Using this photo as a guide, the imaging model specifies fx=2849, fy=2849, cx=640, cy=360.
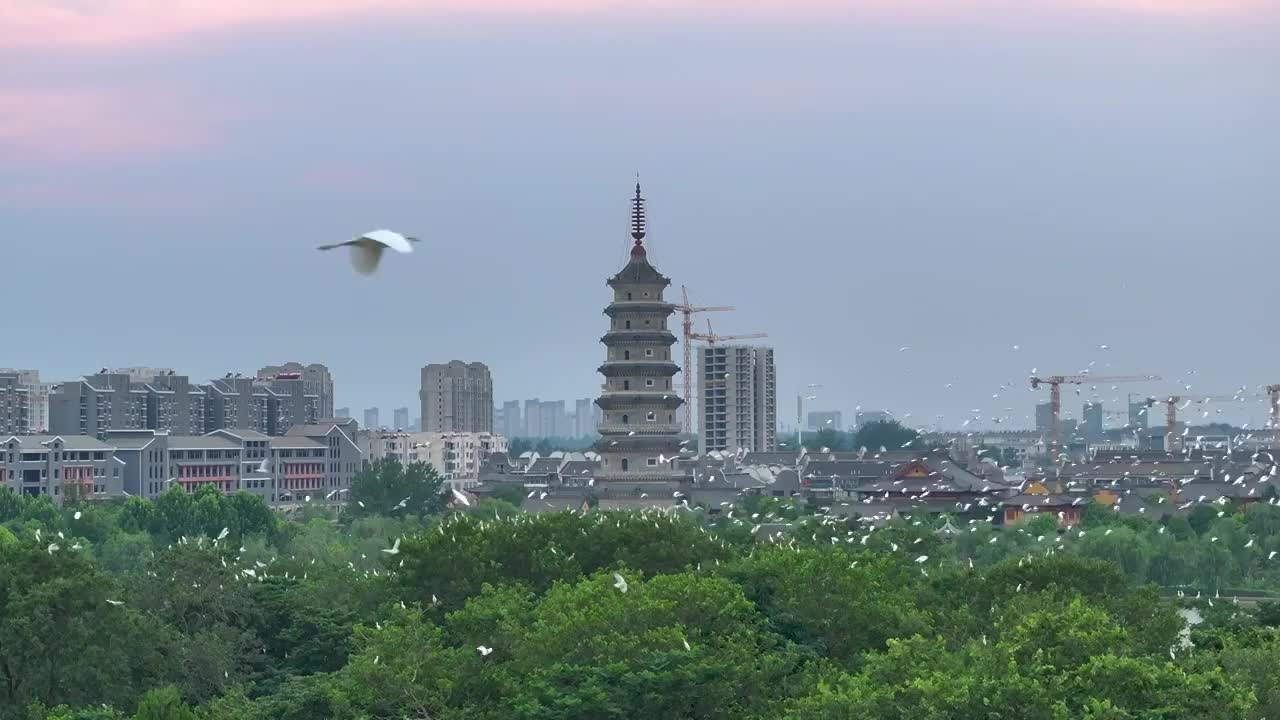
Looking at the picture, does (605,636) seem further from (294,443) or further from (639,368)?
(294,443)

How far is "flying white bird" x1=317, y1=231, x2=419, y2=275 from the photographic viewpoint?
30.0 m

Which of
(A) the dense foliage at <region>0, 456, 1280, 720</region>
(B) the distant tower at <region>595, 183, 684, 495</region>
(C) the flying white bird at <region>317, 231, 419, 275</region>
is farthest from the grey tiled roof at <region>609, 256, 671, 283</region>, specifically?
(C) the flying white bird at <region>317, 231, 419, 275</region>

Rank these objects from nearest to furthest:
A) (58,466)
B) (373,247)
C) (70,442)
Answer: (373,247)
(58,466)
(70,442)

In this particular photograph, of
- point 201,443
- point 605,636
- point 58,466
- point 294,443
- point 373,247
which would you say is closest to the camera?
point 373,247

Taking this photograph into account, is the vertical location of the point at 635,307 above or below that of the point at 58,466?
above

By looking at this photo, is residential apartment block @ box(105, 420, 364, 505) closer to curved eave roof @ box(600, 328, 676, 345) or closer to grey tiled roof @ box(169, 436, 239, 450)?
grey tiled roof @ box(169, 436, 239, 450)

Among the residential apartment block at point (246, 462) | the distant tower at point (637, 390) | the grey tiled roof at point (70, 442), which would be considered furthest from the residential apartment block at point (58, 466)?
the distant tower at point (637, 390)

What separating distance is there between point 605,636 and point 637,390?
68.3 m

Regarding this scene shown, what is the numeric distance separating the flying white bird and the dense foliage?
49.5ft

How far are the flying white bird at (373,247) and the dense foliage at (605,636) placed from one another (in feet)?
49.5

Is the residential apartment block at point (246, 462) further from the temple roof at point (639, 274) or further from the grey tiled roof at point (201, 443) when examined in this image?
the temple roof at point (639, 274)

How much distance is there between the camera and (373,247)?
30.2 metres

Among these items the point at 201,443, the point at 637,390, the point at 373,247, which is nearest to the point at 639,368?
the point at 637,390

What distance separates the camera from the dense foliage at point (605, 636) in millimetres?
44844
